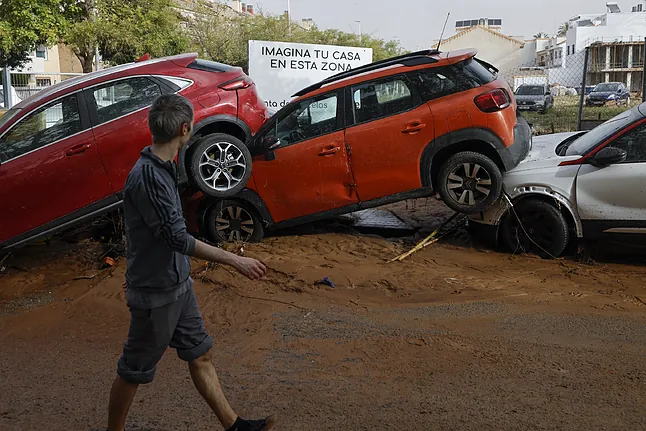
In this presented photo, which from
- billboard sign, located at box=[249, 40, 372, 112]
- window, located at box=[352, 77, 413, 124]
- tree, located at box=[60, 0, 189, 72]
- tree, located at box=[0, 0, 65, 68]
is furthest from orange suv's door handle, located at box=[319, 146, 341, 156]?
tree, located at box=[60, 0, 189, 72]

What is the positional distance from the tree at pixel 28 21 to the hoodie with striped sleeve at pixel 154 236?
22.9m

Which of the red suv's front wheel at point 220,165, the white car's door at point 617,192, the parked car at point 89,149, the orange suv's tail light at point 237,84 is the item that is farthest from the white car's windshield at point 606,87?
the parked car at point 89,149

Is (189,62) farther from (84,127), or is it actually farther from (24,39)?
(24,39)

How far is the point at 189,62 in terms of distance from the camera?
822cm

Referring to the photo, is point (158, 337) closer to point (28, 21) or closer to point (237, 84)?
point (237, 84)

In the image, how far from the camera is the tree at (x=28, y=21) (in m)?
23.8

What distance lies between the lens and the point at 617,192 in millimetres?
7055

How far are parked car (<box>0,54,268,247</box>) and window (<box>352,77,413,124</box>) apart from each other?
4.58 feet

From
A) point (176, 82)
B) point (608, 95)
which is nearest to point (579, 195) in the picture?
point (176, 82)

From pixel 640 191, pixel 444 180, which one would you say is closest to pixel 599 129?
pixel 640 191

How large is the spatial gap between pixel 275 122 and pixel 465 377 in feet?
14.1

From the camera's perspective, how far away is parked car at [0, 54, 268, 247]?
25.0 feet

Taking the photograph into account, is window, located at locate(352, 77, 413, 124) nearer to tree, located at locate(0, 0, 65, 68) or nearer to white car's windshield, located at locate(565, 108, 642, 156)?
white car's windshield, located at locate(565, 108, 642, 156)

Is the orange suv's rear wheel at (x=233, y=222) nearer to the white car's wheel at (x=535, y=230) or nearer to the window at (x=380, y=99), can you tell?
the window at (x=380, y=99)
